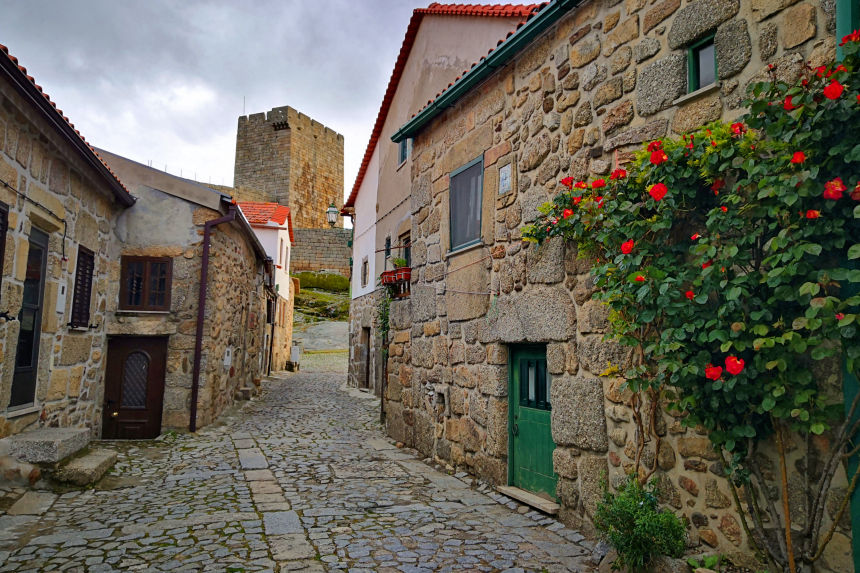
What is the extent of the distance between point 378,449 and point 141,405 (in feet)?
12.6

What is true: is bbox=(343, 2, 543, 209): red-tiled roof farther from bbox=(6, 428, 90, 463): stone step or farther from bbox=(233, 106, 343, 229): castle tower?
bbox=(233, 106, 343, 229): castle tower

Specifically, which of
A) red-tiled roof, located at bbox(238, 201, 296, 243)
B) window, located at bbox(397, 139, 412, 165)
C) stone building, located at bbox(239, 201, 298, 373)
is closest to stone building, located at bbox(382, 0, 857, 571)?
window, located at bbox(397, 139, 412, 165)

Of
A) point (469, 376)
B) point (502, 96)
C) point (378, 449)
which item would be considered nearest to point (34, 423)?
point (378, 449)

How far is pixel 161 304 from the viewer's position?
9023mm

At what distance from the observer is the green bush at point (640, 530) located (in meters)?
3.46

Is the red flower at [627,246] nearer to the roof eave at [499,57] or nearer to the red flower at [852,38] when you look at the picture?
the red flower at [852,38]

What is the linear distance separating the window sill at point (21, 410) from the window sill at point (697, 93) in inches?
255

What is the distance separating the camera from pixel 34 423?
627 centimetres

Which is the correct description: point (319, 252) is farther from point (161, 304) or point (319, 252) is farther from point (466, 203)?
point (466, 203)

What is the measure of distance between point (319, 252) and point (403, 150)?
22265 mm

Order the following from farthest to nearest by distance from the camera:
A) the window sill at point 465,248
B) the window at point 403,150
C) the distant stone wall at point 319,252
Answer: the distant stone wall at point 319,252 < the window at point 403,150 < the window sill at point 465,248

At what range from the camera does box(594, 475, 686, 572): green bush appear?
346cm

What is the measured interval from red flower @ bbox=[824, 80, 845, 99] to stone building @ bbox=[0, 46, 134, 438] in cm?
566

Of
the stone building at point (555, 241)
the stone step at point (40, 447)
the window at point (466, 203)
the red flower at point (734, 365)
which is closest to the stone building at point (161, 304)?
the stone step at point (40, 447)
